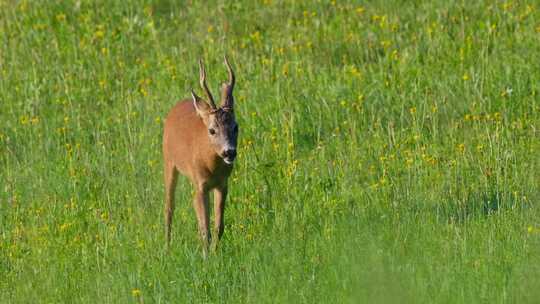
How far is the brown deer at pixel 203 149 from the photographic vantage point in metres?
9.73

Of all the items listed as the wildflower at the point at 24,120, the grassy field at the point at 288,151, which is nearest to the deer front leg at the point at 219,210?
the grassy field at the point at 288,151

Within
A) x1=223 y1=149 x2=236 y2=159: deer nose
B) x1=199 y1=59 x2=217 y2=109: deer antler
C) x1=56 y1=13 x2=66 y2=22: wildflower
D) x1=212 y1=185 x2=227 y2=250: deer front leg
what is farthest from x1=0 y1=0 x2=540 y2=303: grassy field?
x1=199 y1=59 x2=217 y2=109: deer antler

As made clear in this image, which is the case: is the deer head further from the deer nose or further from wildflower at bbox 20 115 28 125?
wildflower at bbox 20 115 28 125

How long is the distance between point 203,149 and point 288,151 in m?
1.17

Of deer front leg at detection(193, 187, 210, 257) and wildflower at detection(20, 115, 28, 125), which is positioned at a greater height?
wildflower at detection(20, 115, 28, 125)

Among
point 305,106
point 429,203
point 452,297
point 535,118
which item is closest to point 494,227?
point 429,203

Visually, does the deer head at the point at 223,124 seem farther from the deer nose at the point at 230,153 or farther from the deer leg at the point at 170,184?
the deer leg at the point at 170,184

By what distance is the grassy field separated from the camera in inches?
348

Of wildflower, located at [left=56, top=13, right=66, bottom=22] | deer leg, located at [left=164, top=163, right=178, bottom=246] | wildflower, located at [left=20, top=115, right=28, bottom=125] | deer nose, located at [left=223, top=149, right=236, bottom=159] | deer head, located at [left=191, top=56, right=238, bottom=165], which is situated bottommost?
deer leg, located at [left=164, top=163, right=178, bottom=246]

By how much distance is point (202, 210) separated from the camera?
1009 cm

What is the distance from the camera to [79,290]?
9.12m

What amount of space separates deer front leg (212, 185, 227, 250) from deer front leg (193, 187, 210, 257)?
0.24 feet

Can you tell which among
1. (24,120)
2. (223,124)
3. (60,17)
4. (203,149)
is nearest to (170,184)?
(203,149)

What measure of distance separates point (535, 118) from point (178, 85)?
3882mm
